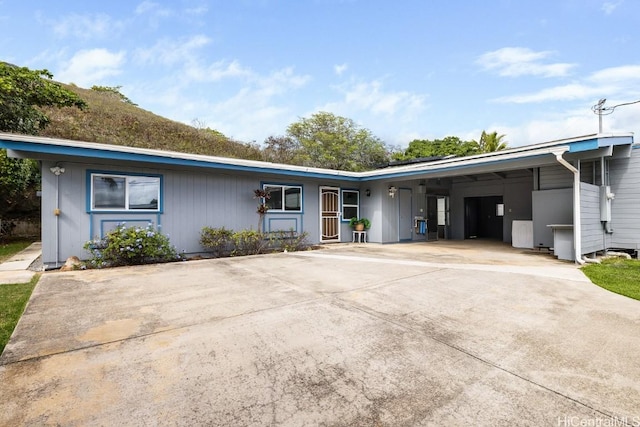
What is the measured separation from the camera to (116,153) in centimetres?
596

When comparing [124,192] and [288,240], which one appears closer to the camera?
[124,192]

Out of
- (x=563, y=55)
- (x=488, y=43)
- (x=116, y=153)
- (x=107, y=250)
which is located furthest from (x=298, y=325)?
(x=563, y=55)

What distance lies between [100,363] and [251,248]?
5820mm

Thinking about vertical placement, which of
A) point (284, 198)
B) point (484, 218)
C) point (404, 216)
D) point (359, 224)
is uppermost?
point (284, 198)

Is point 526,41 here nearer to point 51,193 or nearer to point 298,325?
point 298,325

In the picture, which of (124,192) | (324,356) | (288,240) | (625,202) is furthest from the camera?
(288,240)

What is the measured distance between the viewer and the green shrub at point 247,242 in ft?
24.9

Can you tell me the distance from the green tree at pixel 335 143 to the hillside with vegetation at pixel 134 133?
13.8ft

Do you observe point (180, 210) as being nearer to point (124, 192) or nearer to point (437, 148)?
point (124, 192)

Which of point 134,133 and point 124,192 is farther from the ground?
point 134,133

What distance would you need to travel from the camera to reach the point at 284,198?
9.12 meters
